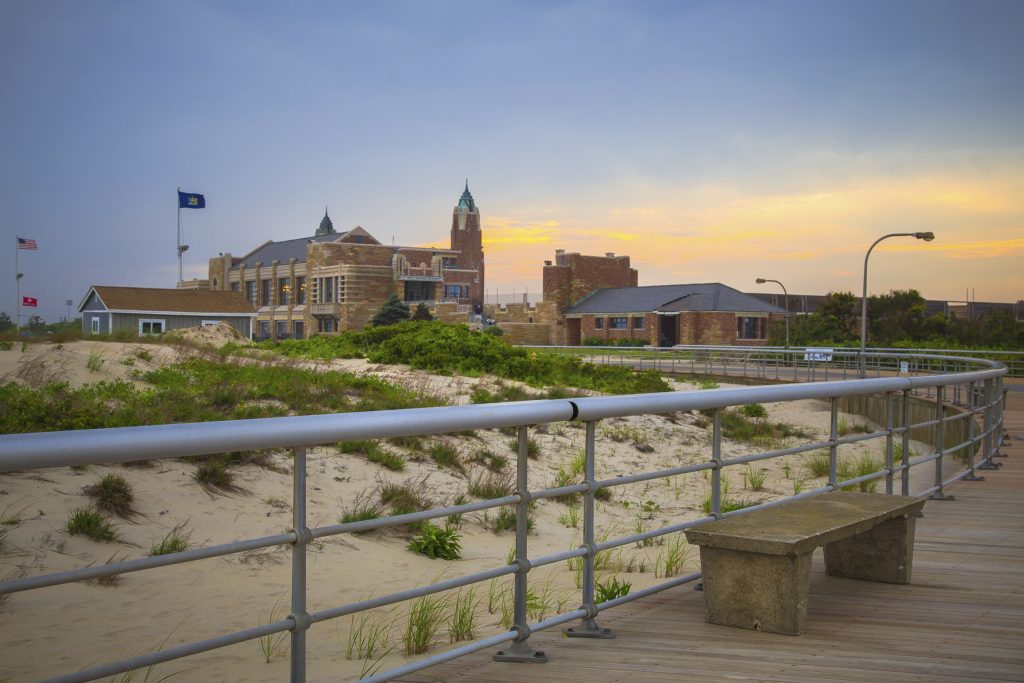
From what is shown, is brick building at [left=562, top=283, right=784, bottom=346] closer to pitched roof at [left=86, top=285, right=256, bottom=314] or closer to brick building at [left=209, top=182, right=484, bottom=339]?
brick building at [left=209, top=182, right=484, bottom=339]

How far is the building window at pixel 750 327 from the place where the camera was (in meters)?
65.2

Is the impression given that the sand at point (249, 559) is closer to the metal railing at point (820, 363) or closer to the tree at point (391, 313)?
the metal railing at point (820, 363)

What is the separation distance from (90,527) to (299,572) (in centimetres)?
648

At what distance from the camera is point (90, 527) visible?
28.3ft

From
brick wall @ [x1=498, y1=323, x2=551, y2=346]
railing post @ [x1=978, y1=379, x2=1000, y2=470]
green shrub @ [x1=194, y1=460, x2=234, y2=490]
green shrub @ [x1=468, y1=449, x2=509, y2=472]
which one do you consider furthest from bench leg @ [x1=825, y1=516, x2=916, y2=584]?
brick wall @ [x1=498, y1=323, x2=551, y2=346]

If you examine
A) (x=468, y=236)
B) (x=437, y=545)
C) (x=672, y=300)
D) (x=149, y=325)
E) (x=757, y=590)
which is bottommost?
(x=437, y=545)

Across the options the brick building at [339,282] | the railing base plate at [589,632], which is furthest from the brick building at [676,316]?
the railing base plate at [589,632]

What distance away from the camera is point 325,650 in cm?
648

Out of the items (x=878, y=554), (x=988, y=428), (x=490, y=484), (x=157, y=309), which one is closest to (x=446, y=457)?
(x=490, y=484)

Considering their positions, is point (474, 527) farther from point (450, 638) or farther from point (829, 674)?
point (829, 674)

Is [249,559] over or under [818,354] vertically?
under

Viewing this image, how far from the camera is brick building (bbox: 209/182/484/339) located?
85500mm

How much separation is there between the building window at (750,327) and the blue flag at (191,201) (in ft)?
141

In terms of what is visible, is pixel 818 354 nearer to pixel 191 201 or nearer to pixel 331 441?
pixel 331 441
